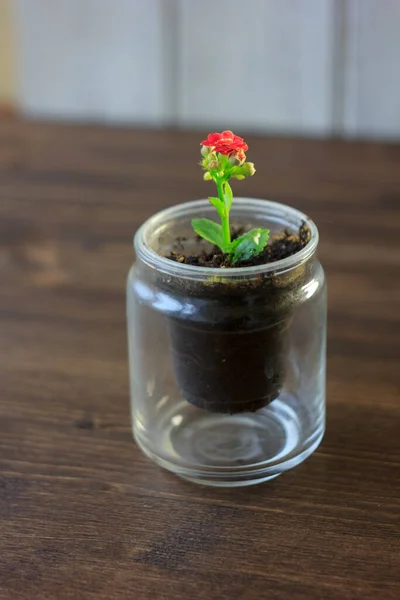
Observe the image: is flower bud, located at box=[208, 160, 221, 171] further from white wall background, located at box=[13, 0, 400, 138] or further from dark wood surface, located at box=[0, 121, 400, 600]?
white wall background, located at box=[13, 0, 400, 138]

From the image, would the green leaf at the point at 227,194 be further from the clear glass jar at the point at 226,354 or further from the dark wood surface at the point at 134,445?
the dark wood surface at the point at 134,445

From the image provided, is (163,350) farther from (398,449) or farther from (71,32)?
(71,32)

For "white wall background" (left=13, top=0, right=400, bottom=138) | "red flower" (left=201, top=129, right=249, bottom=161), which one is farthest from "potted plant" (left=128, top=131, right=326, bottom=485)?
"white wall background" (left=13, top=0, right=400, bottom=138)

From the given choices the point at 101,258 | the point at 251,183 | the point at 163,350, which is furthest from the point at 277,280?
the point at 251,183

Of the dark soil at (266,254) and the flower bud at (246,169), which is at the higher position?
the flower bud at (246,169)

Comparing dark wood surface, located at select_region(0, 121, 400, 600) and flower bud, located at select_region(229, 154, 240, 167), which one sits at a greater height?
flower bud, located at select_region(229, 154, 240, 167)

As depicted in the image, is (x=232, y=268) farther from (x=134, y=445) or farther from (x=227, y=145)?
(x=134, y=445)

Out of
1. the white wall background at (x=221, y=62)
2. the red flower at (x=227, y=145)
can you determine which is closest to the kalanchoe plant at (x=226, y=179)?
the red flower at (x=227, y=145)
